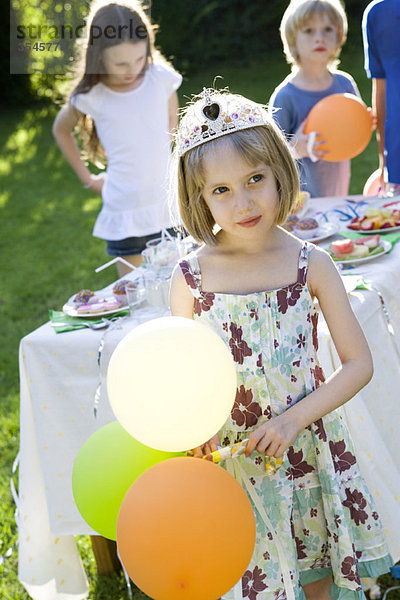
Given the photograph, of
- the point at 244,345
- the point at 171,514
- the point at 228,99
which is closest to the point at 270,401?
the point at 244,345

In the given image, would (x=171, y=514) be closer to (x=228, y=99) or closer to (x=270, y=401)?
(x=270, y=401)

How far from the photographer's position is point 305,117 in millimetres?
3510

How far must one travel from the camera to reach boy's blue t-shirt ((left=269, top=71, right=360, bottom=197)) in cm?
349

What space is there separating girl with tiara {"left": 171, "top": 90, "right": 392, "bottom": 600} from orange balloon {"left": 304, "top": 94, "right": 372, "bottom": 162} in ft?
4.66

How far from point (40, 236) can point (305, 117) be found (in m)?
3.77

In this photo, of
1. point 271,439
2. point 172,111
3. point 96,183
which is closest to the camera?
point 271,439

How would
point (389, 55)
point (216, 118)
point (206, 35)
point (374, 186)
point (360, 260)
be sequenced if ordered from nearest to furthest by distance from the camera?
point (216, 118)
point (360, 260)
point (389, 55)
point (374, 186)
point (206, 35)

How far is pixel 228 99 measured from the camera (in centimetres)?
164

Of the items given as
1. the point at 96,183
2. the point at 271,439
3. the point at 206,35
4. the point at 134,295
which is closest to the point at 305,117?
the point at 96,183

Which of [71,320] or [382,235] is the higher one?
[382,235]

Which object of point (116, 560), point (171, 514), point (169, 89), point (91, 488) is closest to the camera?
point (171, 514)

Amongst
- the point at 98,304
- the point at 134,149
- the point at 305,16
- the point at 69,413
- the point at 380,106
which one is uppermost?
the point at 305,16

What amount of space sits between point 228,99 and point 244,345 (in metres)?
0.55

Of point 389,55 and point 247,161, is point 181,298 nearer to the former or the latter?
point 247,161
